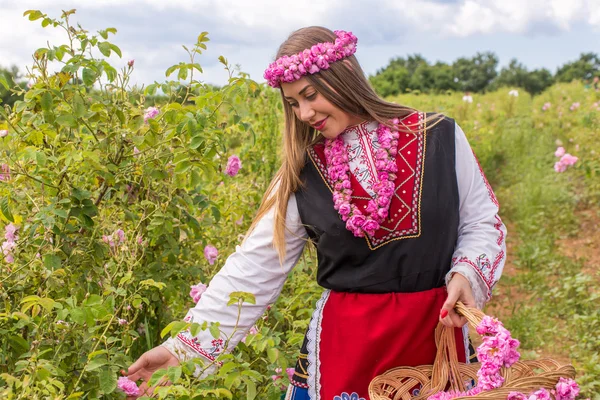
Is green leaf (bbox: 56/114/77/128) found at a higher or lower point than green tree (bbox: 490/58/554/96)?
lower

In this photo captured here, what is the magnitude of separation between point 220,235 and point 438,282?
1.33 metres

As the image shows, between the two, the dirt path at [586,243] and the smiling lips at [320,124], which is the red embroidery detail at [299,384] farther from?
the dirt path at [586,243]

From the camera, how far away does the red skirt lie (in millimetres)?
1740

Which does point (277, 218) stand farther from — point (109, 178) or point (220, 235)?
point (220, 235)

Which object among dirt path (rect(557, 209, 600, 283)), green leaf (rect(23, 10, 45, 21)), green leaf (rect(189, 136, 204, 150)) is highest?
green leaf (rect(23, 10, 45, 21))

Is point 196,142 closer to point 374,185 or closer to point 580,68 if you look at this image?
point 374,185


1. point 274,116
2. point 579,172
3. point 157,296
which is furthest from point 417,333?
point 579,172

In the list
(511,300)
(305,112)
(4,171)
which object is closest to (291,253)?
(305,112)

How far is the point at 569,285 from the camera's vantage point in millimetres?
4062

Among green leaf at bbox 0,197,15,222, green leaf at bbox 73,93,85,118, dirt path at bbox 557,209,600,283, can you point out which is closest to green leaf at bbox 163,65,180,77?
green leaf at bbox 73,93,85,118

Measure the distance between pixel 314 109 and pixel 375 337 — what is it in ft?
1.99

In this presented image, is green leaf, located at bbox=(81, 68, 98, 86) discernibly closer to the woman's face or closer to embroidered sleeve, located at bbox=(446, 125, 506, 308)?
the woman's face

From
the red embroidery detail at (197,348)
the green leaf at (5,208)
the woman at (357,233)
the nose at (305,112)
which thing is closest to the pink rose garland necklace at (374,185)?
the woman at (357,233)

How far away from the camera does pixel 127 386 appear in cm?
170
